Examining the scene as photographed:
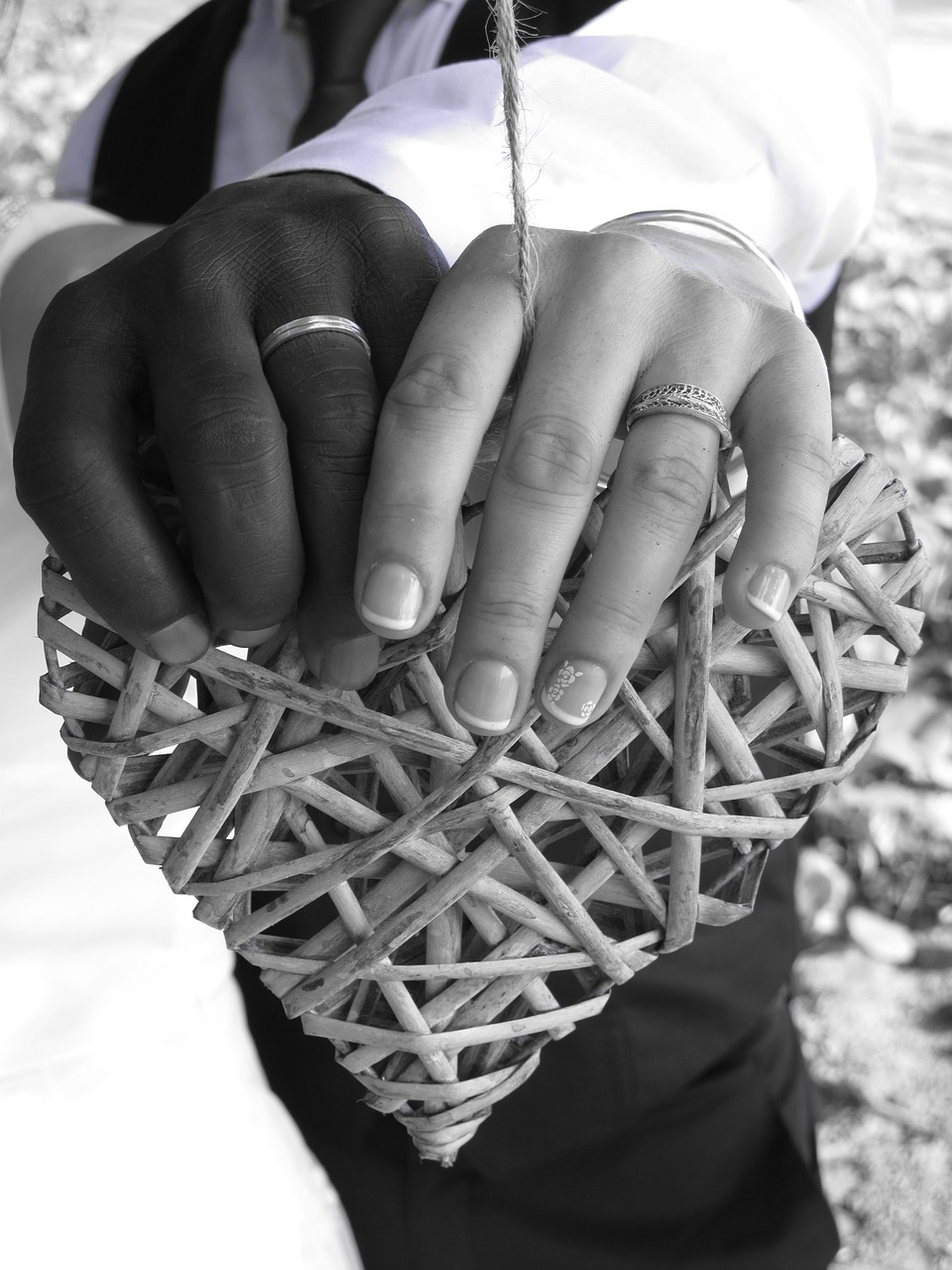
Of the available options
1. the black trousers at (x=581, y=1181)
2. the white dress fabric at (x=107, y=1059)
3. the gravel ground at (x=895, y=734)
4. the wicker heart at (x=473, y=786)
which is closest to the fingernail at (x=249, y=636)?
the wicker heart at (x=473, y=786)

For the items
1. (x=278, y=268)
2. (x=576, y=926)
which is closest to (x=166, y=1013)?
(x=576, y=926)

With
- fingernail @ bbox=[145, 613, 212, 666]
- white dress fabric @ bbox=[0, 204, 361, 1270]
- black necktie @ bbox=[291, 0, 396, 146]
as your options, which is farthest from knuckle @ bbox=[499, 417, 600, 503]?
black necktie @ bbox=[291, 0, 396, 146]

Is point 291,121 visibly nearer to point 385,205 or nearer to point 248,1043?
point 385,205

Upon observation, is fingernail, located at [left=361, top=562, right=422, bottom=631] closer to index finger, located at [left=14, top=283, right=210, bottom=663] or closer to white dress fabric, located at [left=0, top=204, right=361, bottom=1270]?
index finger, located at [left=14, top=283, right=210, bottom=663]

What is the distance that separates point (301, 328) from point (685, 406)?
16 centimetres

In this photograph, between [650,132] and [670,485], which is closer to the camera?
[670,485]

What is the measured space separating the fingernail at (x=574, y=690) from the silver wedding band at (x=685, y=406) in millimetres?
102

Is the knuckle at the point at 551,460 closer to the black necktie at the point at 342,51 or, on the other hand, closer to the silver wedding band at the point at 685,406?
the silver wedding band at the point at 685,406

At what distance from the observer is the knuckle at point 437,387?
0.42 meters

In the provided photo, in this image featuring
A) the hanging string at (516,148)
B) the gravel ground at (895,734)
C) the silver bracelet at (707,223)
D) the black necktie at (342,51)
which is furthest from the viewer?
the gravel ground at (895,734)

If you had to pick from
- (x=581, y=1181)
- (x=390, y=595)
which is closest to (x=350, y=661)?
(x=390, y=595)

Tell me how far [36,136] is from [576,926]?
8.50 ft

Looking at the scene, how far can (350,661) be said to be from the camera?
0.42 metres

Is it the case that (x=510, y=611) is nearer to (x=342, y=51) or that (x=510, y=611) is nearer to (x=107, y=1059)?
(x=107, y=1059)
